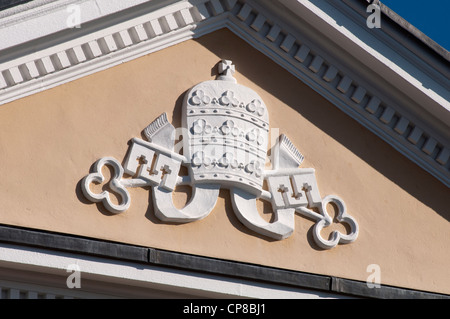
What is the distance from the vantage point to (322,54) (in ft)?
37.0

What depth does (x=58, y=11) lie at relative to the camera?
10.1 meters

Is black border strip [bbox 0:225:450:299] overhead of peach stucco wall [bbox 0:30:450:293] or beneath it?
beneath

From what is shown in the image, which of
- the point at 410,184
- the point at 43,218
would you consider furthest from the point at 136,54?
the point at 410,184

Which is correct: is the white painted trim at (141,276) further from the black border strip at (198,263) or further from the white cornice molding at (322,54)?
the white cornice molding at (322,54)

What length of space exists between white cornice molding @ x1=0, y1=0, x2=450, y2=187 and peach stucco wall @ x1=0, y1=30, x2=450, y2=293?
→ 0.09m

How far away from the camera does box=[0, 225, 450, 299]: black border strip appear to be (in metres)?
9.75

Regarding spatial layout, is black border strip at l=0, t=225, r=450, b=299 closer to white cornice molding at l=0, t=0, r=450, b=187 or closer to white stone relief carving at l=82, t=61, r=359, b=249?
white stone relief carving at l=82, t=61, r=359, b=249

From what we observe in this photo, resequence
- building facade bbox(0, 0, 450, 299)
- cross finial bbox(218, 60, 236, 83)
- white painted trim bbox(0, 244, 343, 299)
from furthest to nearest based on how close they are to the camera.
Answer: cross finial bbox(218, 60, 236, 83) < building facade bbox(0, 0, 450, 299) < white painted trim bbox(0, 244, 343, 299)

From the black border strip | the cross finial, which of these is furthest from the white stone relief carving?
the black border strip

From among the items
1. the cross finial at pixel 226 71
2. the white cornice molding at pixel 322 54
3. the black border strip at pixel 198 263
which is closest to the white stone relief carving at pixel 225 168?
the cross finial at pixel 226 71

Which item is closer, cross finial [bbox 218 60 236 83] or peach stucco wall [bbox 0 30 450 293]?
peach stucco wall [bbox 0 30 450 293]

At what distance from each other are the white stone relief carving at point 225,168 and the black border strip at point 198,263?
349mm
